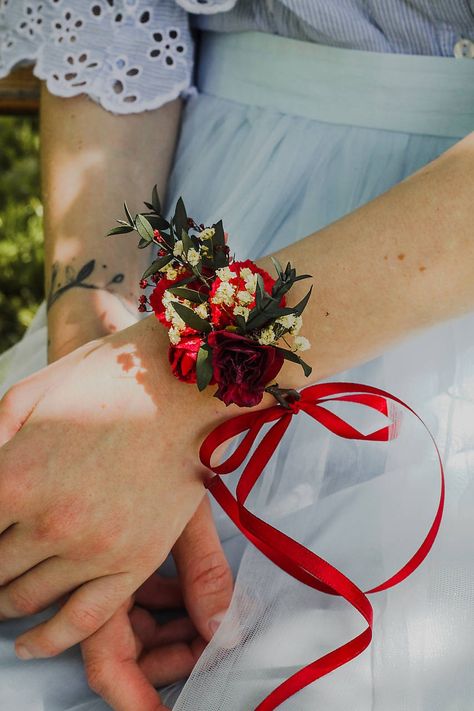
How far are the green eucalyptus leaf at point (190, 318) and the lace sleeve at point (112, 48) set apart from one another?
58 cm

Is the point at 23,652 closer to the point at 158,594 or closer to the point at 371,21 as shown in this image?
the point at 158,594

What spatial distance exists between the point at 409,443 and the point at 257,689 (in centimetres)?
34

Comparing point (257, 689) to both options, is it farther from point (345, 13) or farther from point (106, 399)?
point (345, 13)

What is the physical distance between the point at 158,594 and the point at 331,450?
31cm

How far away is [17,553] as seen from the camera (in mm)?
920

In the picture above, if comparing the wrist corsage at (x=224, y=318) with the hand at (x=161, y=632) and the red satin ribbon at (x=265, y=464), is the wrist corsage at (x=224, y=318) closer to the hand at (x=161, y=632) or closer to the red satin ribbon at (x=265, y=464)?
the red satin ribbon at (x=265, y=464)

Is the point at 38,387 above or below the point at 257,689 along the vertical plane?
above

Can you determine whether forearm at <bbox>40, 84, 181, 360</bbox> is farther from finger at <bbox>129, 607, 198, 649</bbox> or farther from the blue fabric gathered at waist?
finger at <bbox>129, 607, 198, 649</bbox>

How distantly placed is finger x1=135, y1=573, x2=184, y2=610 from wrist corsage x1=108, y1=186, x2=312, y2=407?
351 mm

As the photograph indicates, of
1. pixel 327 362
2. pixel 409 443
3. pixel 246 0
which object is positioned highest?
pixel 246 0

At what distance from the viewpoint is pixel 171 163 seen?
134 cm

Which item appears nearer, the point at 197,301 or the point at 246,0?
the point at 197,301

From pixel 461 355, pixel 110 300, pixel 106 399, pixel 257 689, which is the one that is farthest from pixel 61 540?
pixel 461 355

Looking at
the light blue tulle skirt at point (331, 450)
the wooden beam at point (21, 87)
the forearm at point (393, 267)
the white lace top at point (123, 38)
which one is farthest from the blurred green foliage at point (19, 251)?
the forearm at point (393, 267)
